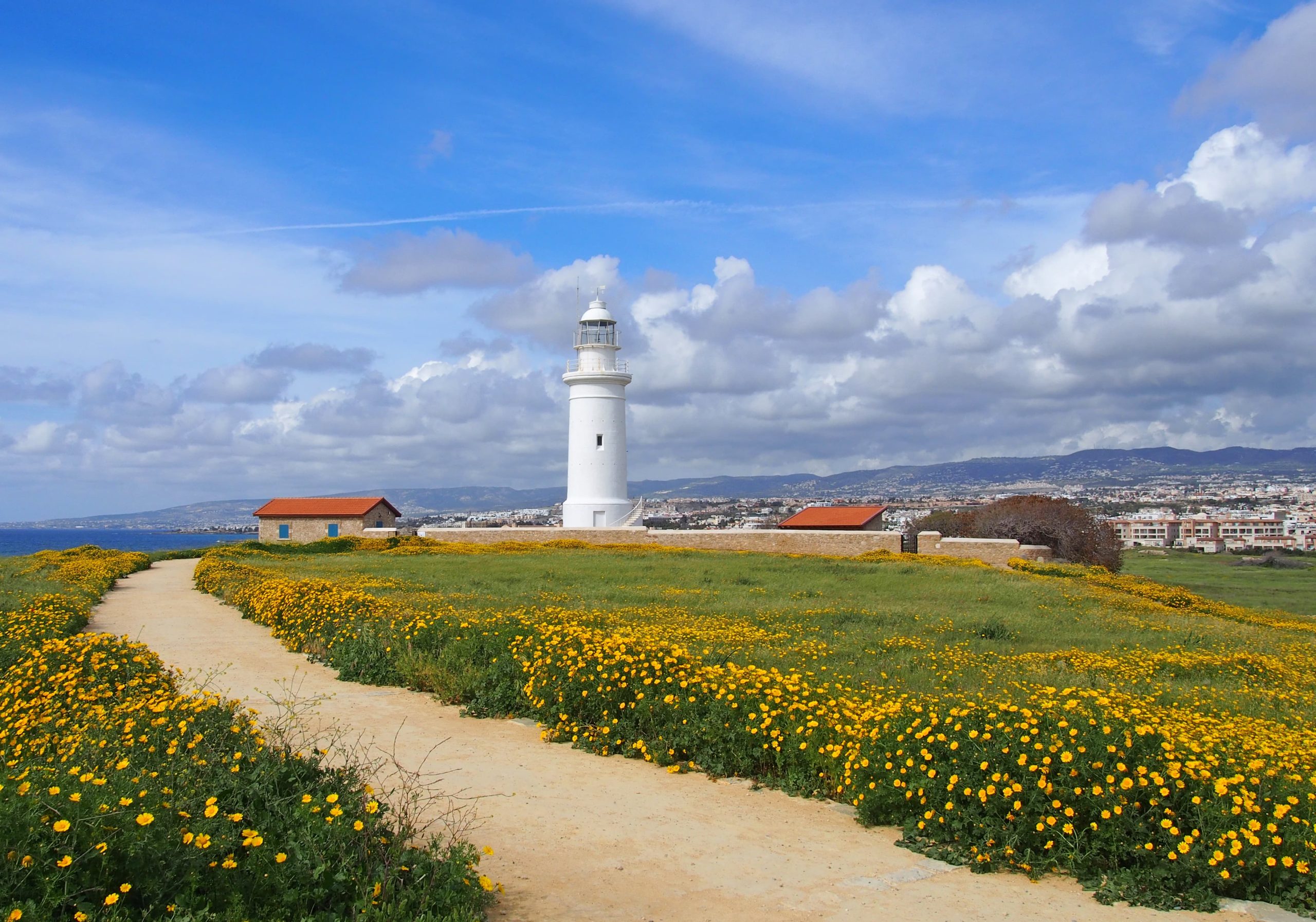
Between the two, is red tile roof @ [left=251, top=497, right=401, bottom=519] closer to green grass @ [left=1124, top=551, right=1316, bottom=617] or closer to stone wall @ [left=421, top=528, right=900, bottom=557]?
stone wall @ [left=421, top=528, right=900, bottom=557]

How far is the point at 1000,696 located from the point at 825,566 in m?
19.5

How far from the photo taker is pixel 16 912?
3387 mm

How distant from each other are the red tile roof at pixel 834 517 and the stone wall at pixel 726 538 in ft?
15.1

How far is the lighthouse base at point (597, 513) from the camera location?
1537 inches

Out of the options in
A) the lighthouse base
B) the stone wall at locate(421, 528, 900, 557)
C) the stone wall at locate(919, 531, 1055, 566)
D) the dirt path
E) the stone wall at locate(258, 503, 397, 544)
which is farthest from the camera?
the stone wall at locate(258, 503, 397, 544)

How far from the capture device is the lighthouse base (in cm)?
3903

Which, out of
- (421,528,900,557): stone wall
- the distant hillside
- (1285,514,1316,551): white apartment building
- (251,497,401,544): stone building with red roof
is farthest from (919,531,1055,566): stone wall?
the distant hillside

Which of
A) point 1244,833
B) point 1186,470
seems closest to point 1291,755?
point 1244,833

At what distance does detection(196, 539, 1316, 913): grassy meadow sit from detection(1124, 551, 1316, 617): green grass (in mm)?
20190

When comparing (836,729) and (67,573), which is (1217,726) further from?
(67,573)

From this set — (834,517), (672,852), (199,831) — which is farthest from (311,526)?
(199,831)

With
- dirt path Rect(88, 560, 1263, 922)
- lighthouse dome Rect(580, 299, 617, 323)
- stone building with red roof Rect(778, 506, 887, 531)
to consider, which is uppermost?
lighthouse dome Rect(580, 299, 617, 323)

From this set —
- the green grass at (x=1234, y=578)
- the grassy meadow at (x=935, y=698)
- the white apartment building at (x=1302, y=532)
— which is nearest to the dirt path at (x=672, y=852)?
the grassy meadow at (x=935, y=698)

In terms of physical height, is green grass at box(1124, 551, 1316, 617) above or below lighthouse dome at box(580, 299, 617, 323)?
below
